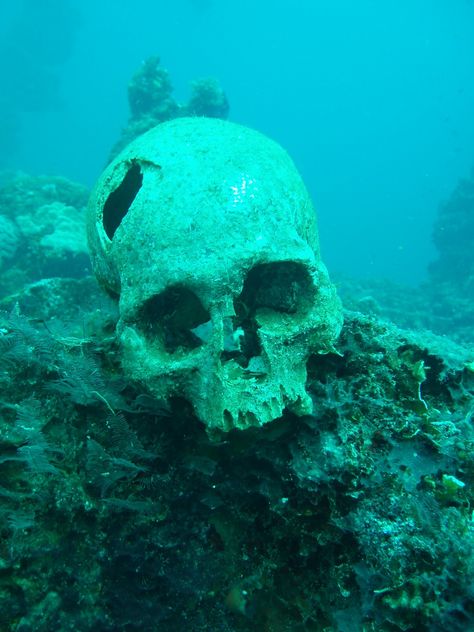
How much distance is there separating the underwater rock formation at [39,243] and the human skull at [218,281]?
8.01m

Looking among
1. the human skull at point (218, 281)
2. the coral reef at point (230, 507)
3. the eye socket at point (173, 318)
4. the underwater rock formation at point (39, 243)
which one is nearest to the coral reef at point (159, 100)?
the underwater rock formation at point (39, 243)

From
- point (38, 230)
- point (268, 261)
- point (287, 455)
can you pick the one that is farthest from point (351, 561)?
point (38, 230)

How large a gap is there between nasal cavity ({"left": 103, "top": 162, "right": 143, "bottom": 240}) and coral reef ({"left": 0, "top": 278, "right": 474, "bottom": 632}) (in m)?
1.48

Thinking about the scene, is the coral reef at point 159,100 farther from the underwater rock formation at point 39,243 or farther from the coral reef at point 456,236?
the coral reef at point 456,236

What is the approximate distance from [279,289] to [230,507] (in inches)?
62.5

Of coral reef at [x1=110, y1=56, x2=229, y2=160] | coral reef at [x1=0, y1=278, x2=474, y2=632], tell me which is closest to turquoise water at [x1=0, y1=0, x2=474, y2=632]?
coral reef at [x1=0, y1=278, x2=474, y2=632]

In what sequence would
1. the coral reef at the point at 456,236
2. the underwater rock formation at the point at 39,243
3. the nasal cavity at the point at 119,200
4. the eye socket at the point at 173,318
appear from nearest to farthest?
the eye socket at the point at 173,318, the nasal cavity at the point at 119,200, the underwater rock formation at the point at 39,243, the coral reef at the point at 456,236

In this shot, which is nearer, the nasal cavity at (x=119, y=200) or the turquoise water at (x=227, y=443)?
the turquoise water at (x=227, y=443)

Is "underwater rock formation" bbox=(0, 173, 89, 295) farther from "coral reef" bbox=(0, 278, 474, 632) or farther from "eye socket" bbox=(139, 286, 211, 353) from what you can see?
"eye socket" bbox=(139, 286, 211, 353)

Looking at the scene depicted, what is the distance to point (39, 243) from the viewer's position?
1090 cm

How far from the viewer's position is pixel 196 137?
3.54 m

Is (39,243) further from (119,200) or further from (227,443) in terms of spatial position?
(227,443)

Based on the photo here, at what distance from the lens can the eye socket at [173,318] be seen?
2836 millimetres

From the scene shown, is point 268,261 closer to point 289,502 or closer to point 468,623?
point 289,502
